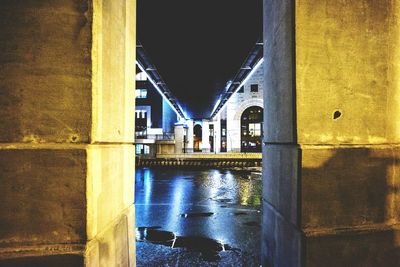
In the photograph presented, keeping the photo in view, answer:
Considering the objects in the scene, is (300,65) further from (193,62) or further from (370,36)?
(193,62)

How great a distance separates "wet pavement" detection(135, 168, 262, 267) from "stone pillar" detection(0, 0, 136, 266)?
2506 millimetres

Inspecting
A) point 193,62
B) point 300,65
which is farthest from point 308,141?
point 193,62

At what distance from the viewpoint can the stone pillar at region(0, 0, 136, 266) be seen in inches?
79.4

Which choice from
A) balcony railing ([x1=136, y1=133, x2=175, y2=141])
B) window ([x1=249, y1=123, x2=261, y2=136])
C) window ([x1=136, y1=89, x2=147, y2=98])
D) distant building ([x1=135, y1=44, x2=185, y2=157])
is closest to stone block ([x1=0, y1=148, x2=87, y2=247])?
window ([x1=249, y1=123, x2=261, y2=136])

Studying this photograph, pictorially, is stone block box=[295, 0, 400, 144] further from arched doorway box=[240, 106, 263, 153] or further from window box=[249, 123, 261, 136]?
window box=[249, 123, 261, 136]

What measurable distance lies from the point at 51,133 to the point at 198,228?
4.77 metres

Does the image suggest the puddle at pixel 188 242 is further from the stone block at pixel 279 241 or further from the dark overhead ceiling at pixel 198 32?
the dark overhead ceiling at pixel 198 32

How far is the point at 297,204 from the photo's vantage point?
2410mm

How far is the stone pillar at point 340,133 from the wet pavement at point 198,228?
6.99 feet

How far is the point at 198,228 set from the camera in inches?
237

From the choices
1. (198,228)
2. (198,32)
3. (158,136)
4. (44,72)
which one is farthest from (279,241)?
(158,136)

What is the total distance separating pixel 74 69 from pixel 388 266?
12.1ft

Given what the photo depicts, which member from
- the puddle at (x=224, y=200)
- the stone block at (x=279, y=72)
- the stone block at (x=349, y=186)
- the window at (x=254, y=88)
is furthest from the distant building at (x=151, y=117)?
the stone block at (x=349, y=186)

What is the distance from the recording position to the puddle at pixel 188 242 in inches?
182
